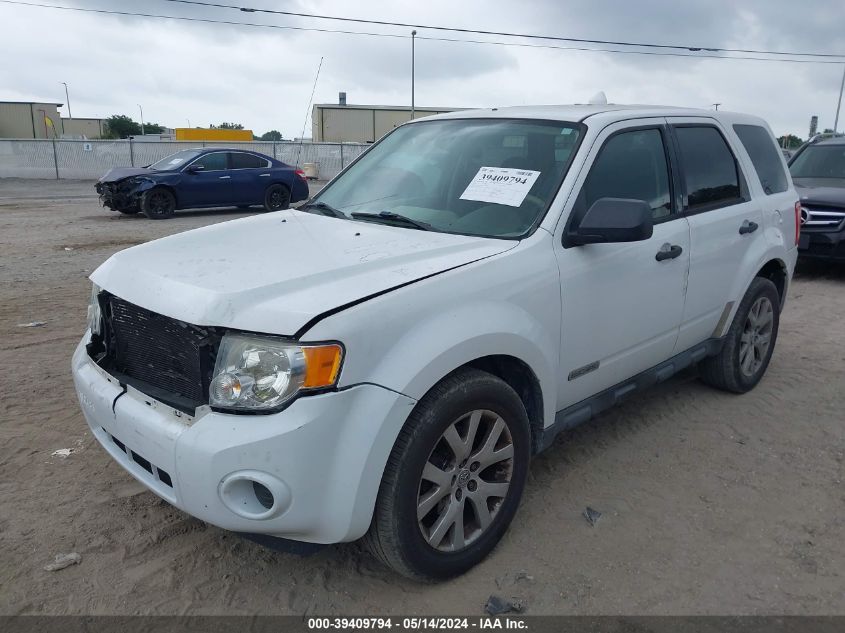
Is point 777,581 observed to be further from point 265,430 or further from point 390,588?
point 265,430

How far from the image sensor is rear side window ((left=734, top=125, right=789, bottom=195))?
182 inches

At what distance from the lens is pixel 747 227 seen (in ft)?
14.1

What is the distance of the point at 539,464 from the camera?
376 centimetres

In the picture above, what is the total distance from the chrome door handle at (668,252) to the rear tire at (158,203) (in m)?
13.0

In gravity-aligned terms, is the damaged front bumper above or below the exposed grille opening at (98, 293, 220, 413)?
below

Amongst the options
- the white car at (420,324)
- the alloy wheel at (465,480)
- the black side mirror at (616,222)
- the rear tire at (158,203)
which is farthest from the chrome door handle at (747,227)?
the rear tire at (158,203)

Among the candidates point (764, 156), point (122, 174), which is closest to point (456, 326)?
point (764, 156)

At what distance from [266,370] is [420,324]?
561mm

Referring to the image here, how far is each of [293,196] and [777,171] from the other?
548 inches

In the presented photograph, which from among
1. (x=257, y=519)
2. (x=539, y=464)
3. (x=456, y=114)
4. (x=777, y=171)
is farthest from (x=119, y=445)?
(x=777, y=171)

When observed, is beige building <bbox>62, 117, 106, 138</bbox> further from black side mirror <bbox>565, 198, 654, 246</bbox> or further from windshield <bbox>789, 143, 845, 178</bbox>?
black side mirror <bbox>565, 198, 654, 246</bbox>

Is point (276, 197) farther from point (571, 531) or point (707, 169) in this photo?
point (571, 531)

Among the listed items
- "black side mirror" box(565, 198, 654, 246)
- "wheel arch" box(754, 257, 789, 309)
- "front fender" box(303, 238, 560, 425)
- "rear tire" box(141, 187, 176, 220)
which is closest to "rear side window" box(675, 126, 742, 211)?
"wheel arch" box(754, 257, 789, 309)

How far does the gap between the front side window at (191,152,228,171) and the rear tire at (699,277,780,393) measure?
13160 millimetres
